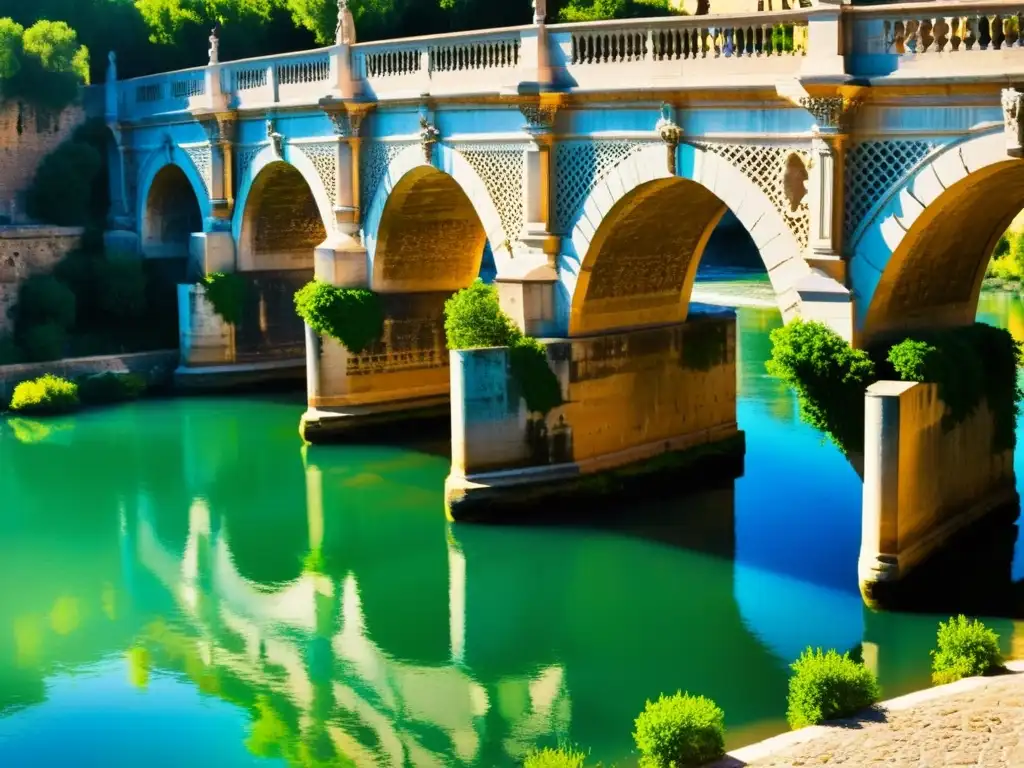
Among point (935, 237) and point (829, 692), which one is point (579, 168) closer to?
point (935, 237)

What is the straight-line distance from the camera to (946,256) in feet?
60.5

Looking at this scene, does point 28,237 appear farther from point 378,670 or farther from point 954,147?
point 954,147

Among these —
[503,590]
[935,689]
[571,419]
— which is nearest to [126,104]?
[571,419]

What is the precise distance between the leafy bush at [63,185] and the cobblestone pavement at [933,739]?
1290 inches

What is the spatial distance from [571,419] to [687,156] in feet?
14.6

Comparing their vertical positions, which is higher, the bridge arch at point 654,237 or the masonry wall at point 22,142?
the masonry wall at point 22,142

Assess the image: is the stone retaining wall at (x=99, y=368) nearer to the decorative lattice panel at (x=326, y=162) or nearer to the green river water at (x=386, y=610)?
the green river water at (x=386, y=610)

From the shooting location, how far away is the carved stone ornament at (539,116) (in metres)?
21.7

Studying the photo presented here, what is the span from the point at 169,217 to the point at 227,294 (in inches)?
292

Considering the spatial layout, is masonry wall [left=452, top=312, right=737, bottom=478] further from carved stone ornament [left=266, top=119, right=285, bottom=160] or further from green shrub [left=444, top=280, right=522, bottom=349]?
carved stone ornament [left=266, top=119, right=285, bottom=160]

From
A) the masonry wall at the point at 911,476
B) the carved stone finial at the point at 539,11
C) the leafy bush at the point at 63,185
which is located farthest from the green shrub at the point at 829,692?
the leafy bush at the point at 63,185

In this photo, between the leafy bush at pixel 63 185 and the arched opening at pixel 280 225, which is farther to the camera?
the leafy bush at pixel 63 185

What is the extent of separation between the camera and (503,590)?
63.6ft

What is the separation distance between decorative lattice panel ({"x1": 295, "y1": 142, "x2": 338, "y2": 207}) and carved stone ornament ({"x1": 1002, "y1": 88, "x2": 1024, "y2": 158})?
48.6 ft
